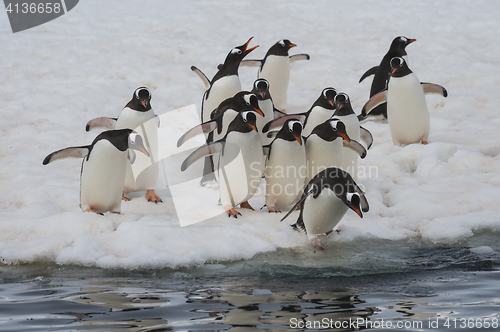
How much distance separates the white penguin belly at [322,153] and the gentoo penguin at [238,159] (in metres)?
0.42

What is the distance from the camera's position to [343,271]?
3.37 metres

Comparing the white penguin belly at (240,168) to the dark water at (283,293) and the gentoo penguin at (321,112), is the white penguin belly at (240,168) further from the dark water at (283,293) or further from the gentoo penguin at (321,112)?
the dark water at (283,293)

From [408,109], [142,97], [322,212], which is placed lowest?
[322,212]

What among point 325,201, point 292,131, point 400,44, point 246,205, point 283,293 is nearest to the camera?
point 283,293

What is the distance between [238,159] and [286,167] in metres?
0.39

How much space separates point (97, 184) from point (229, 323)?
7.09ft

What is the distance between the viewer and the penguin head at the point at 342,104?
15.6 feet

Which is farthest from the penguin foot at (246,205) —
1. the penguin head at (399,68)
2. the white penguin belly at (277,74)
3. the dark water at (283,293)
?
the white penguin belly at (277,74)

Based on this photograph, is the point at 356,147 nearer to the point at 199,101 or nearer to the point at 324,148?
the point at 324,148

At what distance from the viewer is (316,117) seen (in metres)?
4.93

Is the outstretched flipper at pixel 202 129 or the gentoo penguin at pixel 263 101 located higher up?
the gentoo penguin at pixel 263 101

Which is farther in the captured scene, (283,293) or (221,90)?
(221,90)

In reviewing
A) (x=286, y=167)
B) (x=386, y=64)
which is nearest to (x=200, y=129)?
(x=286, y=167)


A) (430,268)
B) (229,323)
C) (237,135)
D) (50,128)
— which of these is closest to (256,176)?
(237,135)
